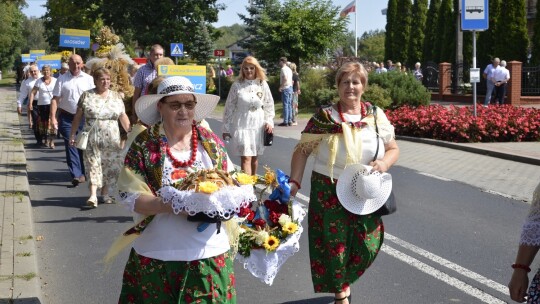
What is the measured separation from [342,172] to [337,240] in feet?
1.52

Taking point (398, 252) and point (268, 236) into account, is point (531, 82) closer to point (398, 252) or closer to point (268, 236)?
point (398, 252)

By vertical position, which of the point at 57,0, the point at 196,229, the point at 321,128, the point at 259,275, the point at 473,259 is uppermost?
the point at 57,0

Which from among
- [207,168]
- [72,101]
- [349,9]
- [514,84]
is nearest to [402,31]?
[349,9]

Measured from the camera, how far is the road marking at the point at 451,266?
6.57m

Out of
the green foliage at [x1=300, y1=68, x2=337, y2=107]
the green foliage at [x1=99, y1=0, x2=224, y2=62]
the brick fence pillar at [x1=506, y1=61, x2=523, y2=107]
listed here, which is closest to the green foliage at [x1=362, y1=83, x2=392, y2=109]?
the green foliage at [x1=300, y1=68, x2=337, y2=107]

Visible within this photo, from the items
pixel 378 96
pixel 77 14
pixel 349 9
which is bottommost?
pixel 378 96

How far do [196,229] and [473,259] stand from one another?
4.18 meters

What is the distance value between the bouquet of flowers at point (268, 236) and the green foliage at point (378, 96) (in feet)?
67.0

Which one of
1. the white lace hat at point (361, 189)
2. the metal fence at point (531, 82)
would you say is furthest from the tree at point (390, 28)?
the white lace hat at point (361, 189)

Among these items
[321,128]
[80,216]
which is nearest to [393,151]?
[321,128]

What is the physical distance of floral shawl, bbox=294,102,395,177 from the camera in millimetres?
5609

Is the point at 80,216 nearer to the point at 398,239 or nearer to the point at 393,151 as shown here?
the point at 398,239

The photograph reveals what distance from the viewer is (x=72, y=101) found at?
1227cm

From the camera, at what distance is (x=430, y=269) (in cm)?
712
